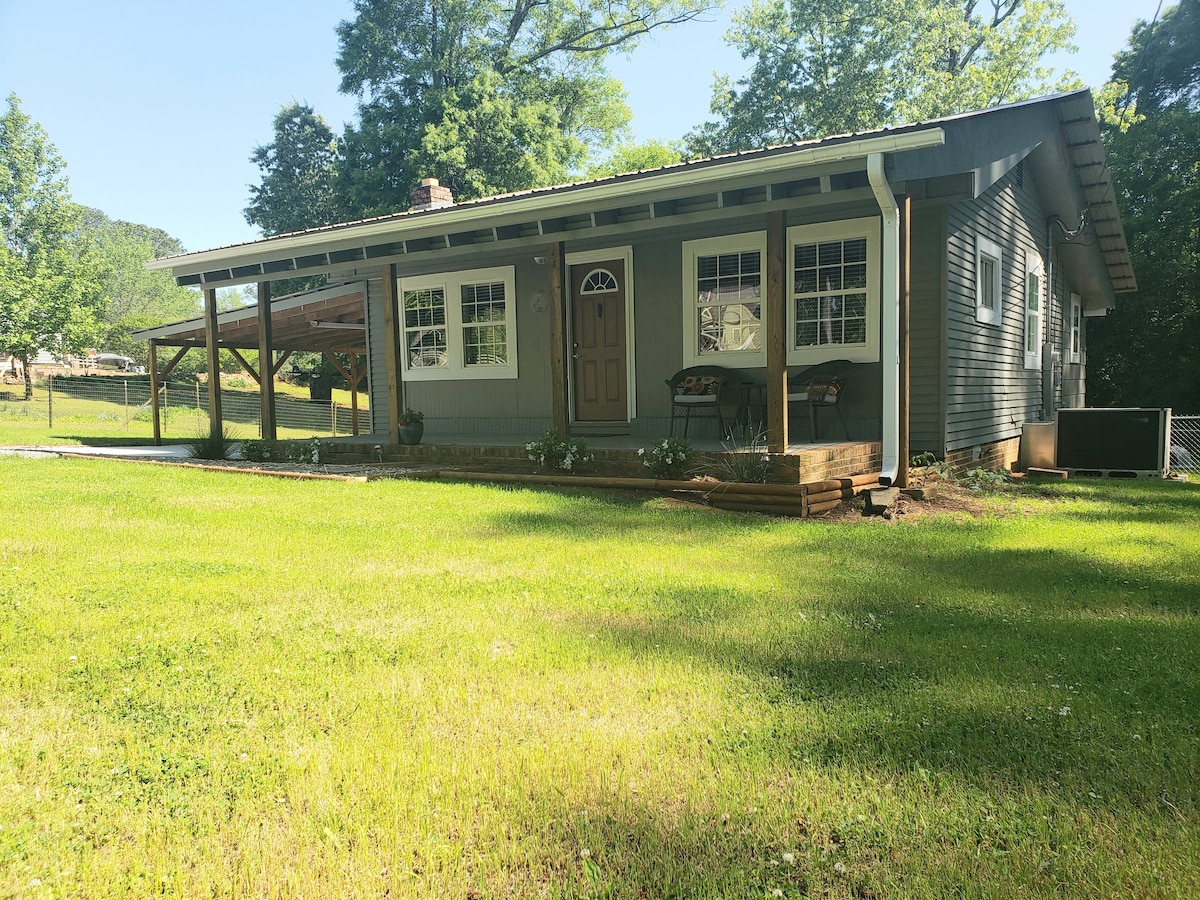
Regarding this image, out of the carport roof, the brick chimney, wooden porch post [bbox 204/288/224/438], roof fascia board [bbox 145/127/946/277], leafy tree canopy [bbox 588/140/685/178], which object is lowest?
wooden porch post [bbox 204/288/224/438]

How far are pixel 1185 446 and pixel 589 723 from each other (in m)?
14.1

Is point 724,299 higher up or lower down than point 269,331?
higher up

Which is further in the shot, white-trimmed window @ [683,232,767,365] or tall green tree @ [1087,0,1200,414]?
tall green tree @ [1087,0,1200,414]

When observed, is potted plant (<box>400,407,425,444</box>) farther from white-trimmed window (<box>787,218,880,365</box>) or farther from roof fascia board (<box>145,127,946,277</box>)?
white-trimmed window (<box>787,218,880,365</box>)

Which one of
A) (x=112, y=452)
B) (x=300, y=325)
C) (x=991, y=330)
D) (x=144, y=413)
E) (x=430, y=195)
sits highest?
(x=430, y=195)

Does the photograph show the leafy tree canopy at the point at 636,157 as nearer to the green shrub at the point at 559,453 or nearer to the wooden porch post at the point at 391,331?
the wooden porch post at the point at 391,331

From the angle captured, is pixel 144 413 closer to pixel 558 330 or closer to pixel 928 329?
pixel 558 330

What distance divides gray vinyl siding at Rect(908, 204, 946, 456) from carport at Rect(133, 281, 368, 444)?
757 cm

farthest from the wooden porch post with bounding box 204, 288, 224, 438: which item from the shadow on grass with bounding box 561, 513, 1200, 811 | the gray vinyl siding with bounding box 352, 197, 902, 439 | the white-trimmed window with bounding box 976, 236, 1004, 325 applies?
the white-trimmed window with bounding box 976, 236, 1004, 325

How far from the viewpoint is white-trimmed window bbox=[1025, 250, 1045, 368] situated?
1159 cm

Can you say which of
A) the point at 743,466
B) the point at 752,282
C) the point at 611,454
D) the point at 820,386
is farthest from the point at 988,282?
the point at 611,454

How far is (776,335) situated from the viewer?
6805 millimetres

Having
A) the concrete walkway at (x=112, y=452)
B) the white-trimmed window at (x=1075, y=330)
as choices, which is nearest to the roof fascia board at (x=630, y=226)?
the concrete walkway at (x=112, y=452)

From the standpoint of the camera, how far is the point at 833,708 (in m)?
2.60
